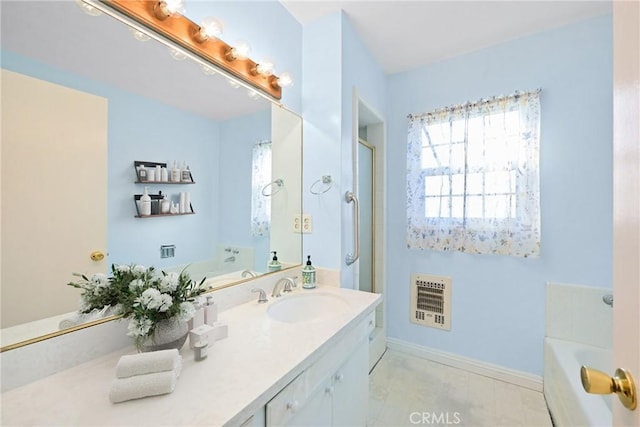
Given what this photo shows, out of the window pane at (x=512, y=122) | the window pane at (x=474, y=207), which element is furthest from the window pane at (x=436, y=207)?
the window pane at (x=512, y=122)

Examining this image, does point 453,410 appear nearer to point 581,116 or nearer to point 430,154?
point 430,154

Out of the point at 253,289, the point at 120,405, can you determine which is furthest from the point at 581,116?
the point at 120,405

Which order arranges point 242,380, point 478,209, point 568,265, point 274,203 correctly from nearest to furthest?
1. point 242,380
2. point 274,203
3. point 568,265
4. point 478,209

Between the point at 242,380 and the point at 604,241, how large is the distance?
2.34 meters

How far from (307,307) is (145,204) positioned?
3.20 feet

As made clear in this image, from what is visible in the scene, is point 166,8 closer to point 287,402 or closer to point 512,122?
point 287,402

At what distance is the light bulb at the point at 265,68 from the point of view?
4.90 ft

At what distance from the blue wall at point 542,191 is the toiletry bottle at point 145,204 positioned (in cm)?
199

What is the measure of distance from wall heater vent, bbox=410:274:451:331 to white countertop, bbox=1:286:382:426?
152cm

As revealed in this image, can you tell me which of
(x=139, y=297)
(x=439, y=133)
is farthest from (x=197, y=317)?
(x=439, y=133)

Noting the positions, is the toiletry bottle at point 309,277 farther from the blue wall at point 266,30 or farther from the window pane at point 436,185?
the window pane at point 436,185

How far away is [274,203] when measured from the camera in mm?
1689

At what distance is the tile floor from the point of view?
5.34 feet

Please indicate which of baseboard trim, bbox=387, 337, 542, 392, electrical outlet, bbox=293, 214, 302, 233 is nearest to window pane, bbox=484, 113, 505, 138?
electrical outlet, bbox=293, 214, 302, 233
